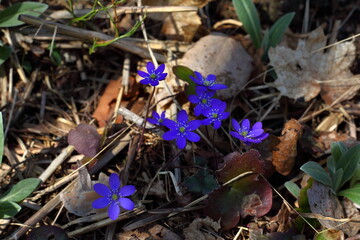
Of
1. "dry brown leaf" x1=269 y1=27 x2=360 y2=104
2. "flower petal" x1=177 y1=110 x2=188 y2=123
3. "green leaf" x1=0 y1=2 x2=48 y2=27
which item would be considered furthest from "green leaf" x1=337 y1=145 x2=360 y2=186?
"green leaf" x1=0 y1=2 x2=48 y2=27

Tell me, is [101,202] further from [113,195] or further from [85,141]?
[85,141]

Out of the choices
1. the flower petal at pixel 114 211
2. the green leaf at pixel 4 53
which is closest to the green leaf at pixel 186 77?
the flower petal at pixel 114 211

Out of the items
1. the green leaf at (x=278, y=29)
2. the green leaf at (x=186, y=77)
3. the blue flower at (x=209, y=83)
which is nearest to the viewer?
the blue flower at (x=209, y=83)

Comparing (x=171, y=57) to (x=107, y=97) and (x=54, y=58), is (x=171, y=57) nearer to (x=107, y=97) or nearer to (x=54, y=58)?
(x=107, y=97)

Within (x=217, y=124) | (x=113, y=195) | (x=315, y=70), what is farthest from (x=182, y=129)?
(x=315, y=70)

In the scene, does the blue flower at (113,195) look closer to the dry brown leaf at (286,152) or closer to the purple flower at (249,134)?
the purple flower at (249,134)

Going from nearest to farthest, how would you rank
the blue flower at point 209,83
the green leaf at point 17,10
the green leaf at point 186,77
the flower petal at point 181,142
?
the flower petal at point 181,142 < the blue flower at point 209,83 < the green leaf at point 186,77 < the green leaf at point 17,10

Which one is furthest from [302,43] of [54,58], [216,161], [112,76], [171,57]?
[54,58]
